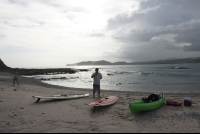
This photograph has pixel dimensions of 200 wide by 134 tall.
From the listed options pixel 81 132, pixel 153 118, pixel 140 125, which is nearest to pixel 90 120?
pixel 81 132

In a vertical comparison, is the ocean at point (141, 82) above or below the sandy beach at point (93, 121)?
below

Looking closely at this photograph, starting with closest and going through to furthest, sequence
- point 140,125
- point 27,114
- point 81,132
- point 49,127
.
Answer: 1. point 81,132
2. point 49,127
3. point 140,125
4. point 27,114

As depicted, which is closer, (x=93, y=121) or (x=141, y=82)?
(x=93, y=121)

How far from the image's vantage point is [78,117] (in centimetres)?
477

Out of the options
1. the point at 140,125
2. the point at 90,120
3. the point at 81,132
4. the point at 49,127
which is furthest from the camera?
the point at 90,120

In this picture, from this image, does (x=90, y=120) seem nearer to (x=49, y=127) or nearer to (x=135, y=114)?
(x=49, y=127)

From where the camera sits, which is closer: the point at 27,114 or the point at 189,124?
the point at 189,124

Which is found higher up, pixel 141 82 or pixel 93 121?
pixel 93 121

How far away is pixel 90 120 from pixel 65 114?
1175 millimetres

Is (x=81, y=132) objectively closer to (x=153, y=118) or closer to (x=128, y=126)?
(x=128, y=126)

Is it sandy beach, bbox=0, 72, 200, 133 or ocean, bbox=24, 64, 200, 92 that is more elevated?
sandy beach, bbox=0, 72, 200, 133

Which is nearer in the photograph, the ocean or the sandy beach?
the sandy beach

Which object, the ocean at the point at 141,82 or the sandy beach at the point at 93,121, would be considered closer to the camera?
the sandy beach at the point at 93,121

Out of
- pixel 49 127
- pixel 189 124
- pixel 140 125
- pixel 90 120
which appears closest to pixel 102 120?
pixel 90 120
